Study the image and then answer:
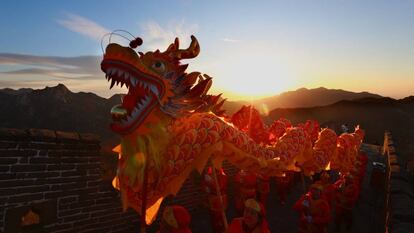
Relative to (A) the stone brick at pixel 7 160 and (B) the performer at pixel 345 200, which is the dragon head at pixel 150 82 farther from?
(B) the performer at pixel 345 200

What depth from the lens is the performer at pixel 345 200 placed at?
8613 mm

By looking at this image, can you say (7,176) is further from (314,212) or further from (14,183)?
(314,212)

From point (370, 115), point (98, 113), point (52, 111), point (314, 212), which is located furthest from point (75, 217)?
point (370, 115)

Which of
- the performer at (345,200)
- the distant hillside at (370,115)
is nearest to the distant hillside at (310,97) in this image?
the distant hillside at (370,115)

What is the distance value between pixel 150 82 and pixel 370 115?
28954mm

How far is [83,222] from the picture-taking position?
6.05 meters

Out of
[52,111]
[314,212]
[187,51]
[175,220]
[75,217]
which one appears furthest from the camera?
[52,111]

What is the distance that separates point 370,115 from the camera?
29141 millimetres

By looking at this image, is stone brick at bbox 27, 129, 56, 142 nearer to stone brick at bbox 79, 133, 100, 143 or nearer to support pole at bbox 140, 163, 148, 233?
stone brick at bbox 79, 133, 100, 143

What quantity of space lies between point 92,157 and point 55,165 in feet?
2.20

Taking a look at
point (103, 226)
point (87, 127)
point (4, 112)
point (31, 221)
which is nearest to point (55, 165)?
point (31, 221)

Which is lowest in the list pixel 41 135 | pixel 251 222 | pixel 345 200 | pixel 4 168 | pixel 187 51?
pixel 345 200

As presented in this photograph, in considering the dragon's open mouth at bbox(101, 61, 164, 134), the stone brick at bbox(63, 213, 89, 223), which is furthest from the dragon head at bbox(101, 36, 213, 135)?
the stone brick at bbox(63, 213, 89, 223)

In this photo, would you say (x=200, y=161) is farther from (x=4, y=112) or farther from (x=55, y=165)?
(x=4, y=112)
